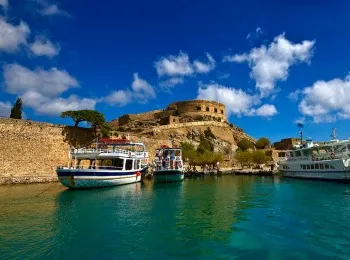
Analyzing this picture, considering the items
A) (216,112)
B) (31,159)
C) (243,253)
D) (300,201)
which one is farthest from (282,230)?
(216,112)

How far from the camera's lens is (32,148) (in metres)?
31.5

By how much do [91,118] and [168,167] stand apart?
10.7 metres

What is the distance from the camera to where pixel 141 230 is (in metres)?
12.6

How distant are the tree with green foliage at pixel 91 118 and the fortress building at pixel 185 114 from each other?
3036cm

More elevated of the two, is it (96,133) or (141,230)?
(96,133)

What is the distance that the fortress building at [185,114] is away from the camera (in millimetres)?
71312

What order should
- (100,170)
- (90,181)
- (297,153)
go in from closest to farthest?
(90,181) < (100,170) < (297,153)

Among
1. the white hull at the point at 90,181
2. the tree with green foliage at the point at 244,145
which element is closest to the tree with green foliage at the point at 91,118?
the white hull at the point at 90,181

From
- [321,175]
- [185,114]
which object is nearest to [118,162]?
[321,175]

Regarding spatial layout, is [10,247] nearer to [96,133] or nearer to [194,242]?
[194,242]

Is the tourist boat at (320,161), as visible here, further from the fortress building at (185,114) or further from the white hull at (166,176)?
the fortress building at (185,114)

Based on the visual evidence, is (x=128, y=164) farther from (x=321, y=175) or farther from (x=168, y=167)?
(x=321, y=175)

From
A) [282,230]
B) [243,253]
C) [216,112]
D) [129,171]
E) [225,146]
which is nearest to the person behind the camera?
[243,253]

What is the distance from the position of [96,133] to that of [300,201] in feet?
80.3
